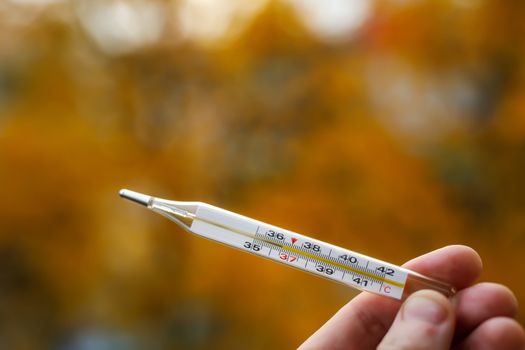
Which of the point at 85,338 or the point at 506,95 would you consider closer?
the point at 506,95

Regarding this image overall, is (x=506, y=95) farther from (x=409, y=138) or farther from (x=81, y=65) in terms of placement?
(x=81, y=65)

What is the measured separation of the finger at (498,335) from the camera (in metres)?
1.04

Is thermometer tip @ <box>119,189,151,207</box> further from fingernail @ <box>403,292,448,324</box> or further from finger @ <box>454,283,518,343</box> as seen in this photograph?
finger @ <box>454,283,518,343</box>

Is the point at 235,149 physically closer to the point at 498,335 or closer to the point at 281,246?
the point at 281,246

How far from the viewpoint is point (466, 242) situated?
3072 millimetres

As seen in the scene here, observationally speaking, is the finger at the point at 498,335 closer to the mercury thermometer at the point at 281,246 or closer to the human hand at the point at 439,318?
the human hand at the point at 439,318

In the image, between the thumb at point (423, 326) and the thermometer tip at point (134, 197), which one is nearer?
the thumb at point (423, 326)

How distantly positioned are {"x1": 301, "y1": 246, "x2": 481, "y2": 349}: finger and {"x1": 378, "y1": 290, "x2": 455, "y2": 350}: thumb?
0.67 feet

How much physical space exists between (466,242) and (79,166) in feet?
7.67

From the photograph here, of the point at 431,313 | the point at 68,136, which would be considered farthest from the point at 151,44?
the point at 431,313

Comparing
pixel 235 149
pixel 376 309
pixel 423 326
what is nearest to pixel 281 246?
pixel 376 309

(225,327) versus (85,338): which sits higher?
(225,327)

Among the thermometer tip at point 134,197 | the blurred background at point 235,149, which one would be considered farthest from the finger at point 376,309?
the blurred background at point 235,149

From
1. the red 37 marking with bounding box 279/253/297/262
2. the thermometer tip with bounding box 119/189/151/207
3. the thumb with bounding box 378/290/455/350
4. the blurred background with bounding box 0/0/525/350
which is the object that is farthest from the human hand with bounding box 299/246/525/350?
the blurred background with bounding box 0/0/525/350
